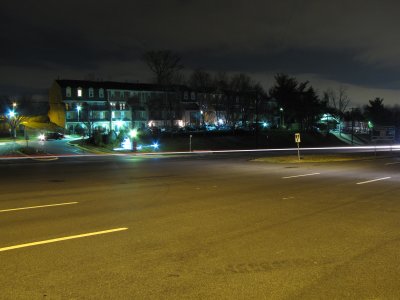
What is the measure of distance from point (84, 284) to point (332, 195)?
1044 centimetres

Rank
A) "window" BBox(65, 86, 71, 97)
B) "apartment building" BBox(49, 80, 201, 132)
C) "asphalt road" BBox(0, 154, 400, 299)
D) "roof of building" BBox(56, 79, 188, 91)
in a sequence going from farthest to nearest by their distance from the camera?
"roof of building" BBox(56, 79, 188, 91) < "window" BBox(65, 86, 71, 97) < "apartment building" BBox(49, 80, 201, 132) < "asphalt road" BBox(0, 154, 400, 299)

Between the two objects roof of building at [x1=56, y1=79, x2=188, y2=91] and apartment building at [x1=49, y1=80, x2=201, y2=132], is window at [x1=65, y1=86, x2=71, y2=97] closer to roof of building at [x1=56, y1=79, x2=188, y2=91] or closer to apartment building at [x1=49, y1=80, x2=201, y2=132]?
apartment building at [x1=49, y1=80, x2=201, y2=132]

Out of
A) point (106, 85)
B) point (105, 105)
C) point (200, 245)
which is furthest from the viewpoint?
point (106, 85)

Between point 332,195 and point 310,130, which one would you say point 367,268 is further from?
point 310,130

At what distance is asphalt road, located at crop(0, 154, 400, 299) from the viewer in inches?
227

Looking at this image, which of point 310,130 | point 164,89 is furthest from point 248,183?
point 310,130

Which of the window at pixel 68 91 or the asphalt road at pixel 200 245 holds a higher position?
the window at pixel 68 91

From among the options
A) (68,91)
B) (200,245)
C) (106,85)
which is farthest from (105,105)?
(200,245)

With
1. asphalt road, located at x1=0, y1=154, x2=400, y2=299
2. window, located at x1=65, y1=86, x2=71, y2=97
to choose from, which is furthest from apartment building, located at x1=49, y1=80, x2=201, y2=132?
asphalt road, located at x1=0, y1=154, x2=400, y2=299

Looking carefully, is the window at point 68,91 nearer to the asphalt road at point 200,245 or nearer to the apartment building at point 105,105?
the apartment building at point 105,105

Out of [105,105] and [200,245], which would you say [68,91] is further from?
[200,245]

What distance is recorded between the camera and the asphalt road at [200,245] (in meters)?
5.78

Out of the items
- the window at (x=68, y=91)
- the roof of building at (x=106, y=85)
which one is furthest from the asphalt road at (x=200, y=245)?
the window at (x=68, y=91)

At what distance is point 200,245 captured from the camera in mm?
7961
